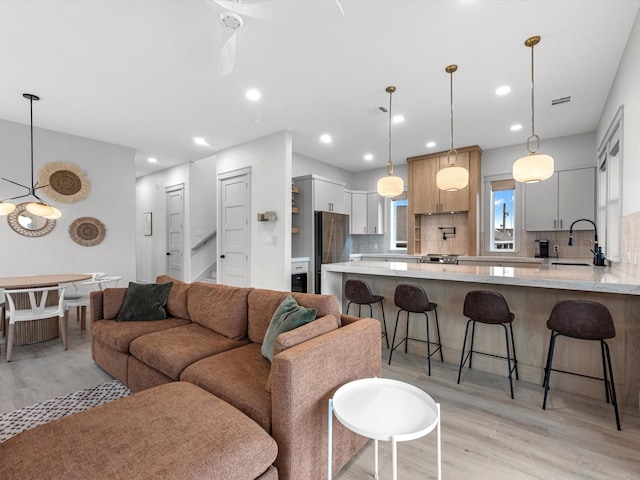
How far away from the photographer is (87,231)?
16.3ft

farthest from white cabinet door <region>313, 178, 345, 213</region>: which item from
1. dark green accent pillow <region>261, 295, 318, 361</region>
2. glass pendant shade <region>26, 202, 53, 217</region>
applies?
glass pendant shade <region>26, 202, 53, 217</region>

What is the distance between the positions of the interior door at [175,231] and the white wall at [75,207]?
3.87 ft

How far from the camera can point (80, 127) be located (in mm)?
4508

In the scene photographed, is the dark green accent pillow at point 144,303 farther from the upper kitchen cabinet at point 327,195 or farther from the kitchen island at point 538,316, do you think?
the upper kitchen cabinet at point 327,195

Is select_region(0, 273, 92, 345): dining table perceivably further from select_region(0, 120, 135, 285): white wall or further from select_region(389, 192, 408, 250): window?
select_region(389, 192, 408, 250): window

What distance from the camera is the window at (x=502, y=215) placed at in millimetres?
5379

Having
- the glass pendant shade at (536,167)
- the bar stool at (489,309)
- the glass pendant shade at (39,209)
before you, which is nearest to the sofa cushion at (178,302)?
the glass pendant shade at (39,209)

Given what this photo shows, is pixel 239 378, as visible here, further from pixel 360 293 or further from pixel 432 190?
pixel 432 190

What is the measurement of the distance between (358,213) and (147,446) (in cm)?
597

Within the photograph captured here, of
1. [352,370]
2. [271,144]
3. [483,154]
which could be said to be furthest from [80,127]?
[483,154]

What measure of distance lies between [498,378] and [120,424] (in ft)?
9.49

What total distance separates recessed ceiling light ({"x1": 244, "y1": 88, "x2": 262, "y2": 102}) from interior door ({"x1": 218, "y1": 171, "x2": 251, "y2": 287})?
169 centimetres

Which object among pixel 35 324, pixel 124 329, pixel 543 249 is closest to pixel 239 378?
pixel 124 329

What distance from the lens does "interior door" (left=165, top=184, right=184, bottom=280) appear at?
663 centimetres
